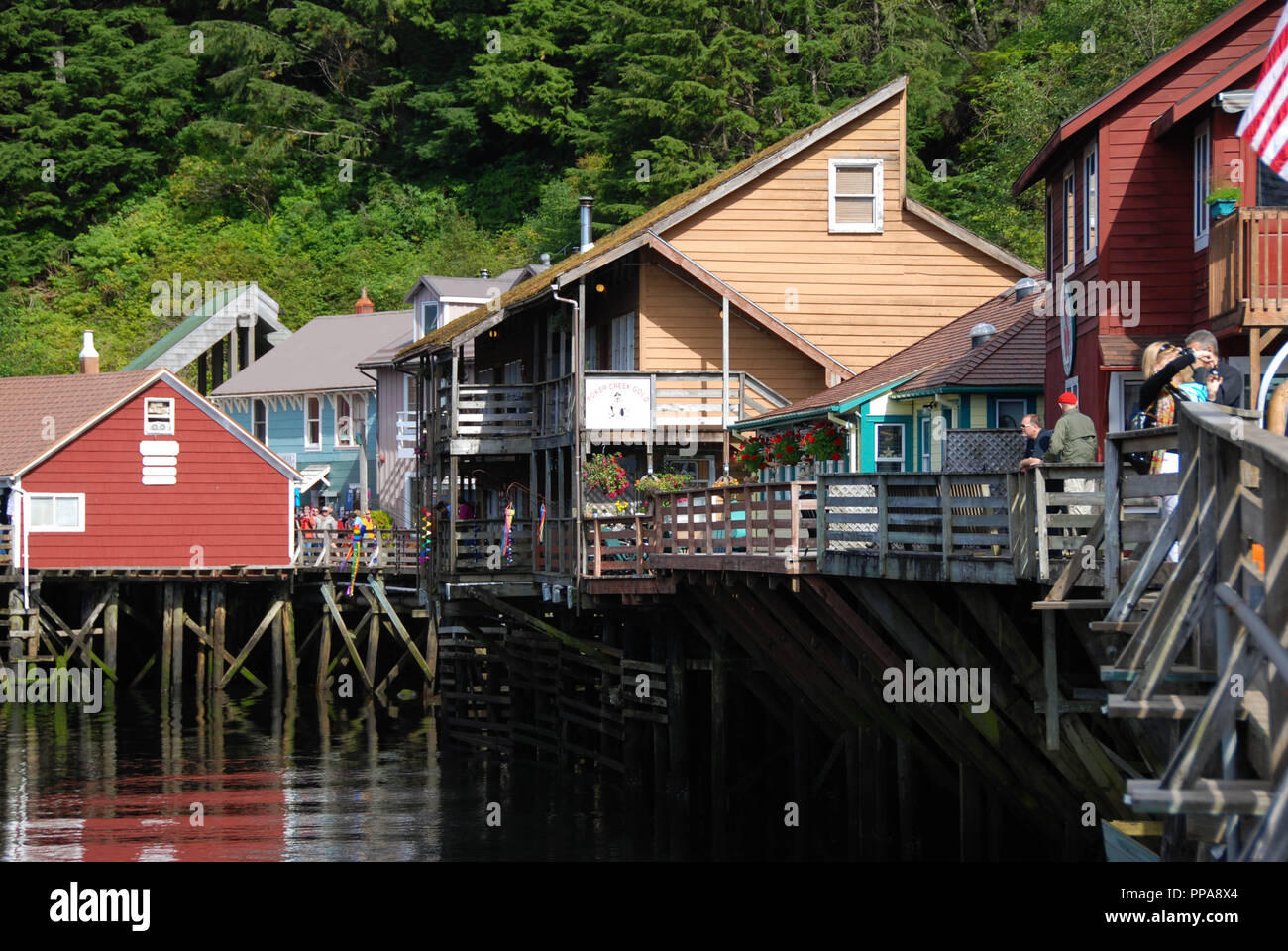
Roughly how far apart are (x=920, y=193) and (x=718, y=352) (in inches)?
819

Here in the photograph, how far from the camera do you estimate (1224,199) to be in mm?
19625

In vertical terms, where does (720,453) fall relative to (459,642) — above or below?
above

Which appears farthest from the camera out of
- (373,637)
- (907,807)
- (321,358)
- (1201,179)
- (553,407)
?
(321,358)

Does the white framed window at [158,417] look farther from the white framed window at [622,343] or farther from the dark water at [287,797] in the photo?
the white framed window at [622,343]

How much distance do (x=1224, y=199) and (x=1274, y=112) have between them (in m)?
7.90

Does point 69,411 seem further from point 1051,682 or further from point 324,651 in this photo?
point 1051,682

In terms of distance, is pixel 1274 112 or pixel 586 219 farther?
pixel 586 219

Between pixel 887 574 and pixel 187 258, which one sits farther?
pixel 187 258

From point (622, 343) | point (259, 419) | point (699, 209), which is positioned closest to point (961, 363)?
point (699, 209)

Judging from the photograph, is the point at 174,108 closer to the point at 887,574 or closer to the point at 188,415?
the point at 188,415
